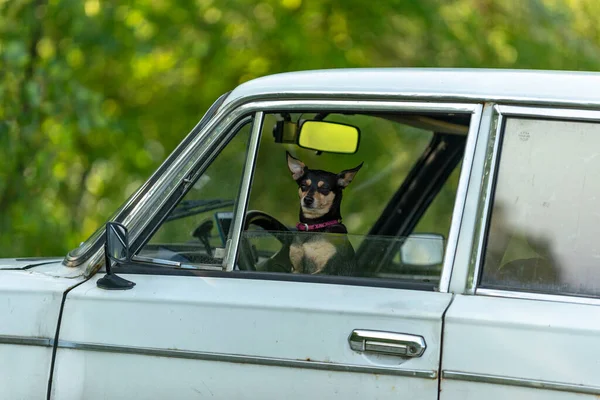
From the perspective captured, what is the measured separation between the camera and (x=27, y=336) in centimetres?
293

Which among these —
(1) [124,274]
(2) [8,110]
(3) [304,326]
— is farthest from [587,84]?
(2) [8,110]

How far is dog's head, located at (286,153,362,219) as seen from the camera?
3639 mm

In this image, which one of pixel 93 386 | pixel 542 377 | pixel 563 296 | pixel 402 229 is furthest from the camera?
pixel 402 229

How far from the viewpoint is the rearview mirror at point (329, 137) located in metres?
3.49

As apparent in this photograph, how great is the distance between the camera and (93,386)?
Answer: 286 centimetres

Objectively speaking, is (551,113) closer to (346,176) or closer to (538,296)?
(538,296)

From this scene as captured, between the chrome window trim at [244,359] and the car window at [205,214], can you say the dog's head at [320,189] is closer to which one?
the car window at [205,214]

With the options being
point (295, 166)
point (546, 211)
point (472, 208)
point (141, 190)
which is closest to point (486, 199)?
point (472, 208)

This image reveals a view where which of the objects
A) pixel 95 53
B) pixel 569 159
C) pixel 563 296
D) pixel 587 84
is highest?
pixel 95 53

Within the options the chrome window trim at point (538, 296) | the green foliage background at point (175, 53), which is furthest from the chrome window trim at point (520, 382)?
the green foliage background at point (175, 53)

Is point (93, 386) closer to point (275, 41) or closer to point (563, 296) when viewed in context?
point (563, 296)

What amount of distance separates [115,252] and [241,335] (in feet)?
1.68

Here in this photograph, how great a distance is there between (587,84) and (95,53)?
20.6 ft

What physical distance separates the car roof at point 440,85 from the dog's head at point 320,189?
27.9 inches
